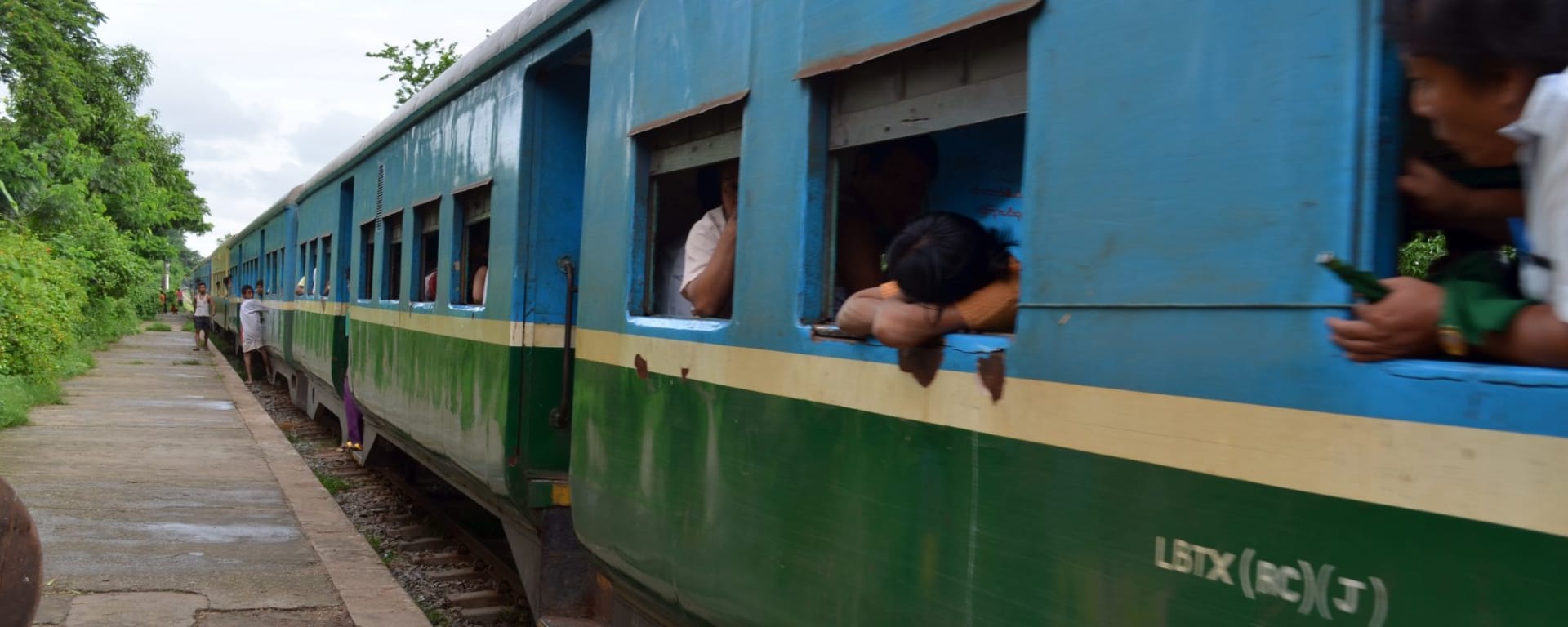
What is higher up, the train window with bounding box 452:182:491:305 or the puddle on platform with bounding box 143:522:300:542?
the train window with bounding box 452:182:491:305

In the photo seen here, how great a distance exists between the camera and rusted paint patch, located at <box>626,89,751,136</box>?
10.9 ft

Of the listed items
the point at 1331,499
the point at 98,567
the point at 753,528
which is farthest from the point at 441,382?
the point at 1331,499

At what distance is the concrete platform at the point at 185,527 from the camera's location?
5.79 metres

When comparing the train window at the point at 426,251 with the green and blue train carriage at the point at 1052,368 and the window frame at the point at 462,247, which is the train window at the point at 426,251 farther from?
the green and blue train carriage at the point at 1052,368

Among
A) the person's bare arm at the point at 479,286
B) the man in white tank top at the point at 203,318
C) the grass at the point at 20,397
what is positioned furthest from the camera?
the man in white tank top at the point at 203,318

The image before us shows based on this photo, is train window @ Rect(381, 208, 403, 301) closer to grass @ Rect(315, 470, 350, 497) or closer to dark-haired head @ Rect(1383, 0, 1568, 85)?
grass @ Rect(315, 470, 350, 497)

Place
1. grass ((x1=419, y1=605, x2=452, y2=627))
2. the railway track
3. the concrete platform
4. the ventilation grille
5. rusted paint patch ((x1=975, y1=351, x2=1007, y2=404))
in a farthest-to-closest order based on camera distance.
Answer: the ventilation grille
the railway track
grass ((x1=419, y1=605, x2=452, y2=627))
the concrete platform
rusted paint patch ((x1=975, y1=351, x2=1007, y2=404))

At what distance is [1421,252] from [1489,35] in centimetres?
154

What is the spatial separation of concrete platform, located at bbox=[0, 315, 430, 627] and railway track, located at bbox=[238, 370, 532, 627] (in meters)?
0.34

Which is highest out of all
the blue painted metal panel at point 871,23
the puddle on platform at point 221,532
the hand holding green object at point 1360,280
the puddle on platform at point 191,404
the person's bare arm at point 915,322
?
the blue painted metal panel at point 871,23

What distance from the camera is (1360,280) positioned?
157 cm

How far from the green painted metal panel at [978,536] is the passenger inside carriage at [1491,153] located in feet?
0.73

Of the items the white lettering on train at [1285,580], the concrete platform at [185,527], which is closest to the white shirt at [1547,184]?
the white lettering on train at [1285,580]

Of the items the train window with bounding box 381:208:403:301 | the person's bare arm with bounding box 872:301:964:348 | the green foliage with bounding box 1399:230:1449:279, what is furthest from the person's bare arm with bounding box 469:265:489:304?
the green foliage with bounding box 1399:230:1449:279
